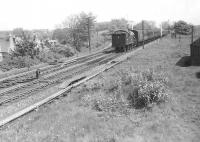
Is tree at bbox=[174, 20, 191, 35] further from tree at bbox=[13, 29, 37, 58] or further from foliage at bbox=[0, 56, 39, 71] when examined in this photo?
foliage at bbox=[0, 56, 39, 71]

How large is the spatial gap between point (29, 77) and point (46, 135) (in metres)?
15.1

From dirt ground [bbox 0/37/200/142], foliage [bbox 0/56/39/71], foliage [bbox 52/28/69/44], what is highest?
foliage [bbox 52/28/69/44]

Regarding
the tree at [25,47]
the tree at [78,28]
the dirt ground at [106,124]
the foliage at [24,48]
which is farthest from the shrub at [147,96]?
the tree at [78,28]

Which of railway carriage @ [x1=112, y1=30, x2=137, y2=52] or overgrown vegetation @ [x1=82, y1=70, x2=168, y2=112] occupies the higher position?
railway carriage @ [x1=112, y1=30, x2=137, y2=52]

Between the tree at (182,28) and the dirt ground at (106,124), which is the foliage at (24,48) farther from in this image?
the tree at (182,28)

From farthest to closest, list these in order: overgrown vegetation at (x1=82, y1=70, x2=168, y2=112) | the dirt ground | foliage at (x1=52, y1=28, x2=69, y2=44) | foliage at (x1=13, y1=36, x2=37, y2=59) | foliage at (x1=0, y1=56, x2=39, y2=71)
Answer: foliage at (x1=52, y1=28, x2=69, y2=44) < foliage at (x1=13, y1=36, x2=37, y2=59) < foliage at (x1=0, y1=56, x2=39, y2=71) < overgrown vegetation at (x1=82, y1=70, x2=168, y2=112) < the dirt ground

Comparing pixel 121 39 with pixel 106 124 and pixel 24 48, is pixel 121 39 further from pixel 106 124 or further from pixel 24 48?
pixel 106 124

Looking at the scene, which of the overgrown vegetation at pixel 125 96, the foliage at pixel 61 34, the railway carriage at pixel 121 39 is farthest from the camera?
the foliage at pixel 61 34

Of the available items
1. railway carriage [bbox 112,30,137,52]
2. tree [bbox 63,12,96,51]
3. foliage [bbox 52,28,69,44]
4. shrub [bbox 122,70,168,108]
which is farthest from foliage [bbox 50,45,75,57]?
shrub [bbox 122,70,168,108]

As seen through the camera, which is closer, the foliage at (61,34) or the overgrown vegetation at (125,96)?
the overgrown vegetation at (125,96)

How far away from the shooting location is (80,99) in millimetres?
14797

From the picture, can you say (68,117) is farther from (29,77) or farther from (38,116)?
(29,77)

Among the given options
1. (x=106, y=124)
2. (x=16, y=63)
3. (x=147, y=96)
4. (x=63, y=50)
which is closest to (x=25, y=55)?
(x=16, y=63)

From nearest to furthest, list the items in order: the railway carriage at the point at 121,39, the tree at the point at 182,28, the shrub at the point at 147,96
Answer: the shrub at the point at 147,96 → the railway carriage at the point at 121,39 → the tree at the point at 182,28
